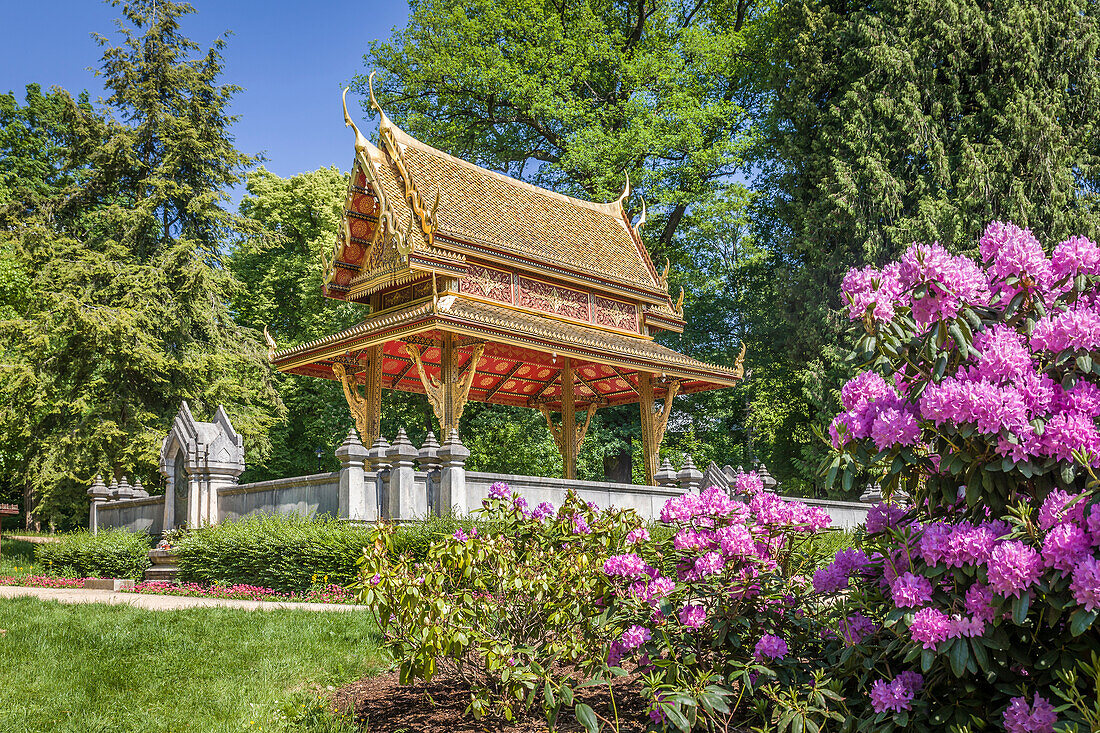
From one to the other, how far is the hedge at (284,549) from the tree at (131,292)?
32.5 ft

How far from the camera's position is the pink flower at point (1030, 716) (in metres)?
3.98

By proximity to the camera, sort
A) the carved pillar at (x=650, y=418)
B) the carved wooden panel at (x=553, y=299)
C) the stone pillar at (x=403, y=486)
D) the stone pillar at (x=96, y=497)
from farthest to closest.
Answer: the carved pillar at (x=650, y=418), the stone pillar at (x=96, y=497), the carved wooden panel at (x=553, y=299), the stone pillar at (x=403, y=486)

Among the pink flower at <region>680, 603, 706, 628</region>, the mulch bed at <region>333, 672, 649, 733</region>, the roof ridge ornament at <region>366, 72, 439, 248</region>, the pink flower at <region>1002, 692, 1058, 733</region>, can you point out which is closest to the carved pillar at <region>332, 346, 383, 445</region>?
the roof ridge ornament at <region>366, 72, 439, 248</region>

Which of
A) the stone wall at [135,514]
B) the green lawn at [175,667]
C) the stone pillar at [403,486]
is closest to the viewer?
the green lawn at [175,667]

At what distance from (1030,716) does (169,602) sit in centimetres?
1177

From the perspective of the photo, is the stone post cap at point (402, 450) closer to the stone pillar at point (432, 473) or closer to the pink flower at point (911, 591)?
the stone pillar at point (432, 473)

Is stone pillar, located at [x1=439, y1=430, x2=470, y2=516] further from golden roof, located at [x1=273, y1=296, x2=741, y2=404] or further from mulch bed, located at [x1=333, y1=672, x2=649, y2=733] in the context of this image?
mulch bed, located at [x1=333, y1=672, x2=649, y2=733]

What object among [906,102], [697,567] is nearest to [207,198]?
[906,102]

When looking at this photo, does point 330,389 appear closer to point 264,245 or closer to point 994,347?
point 264,245

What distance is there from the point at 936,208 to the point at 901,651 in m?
24.2

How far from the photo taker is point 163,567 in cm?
1716

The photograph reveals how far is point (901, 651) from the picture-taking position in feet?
14.4

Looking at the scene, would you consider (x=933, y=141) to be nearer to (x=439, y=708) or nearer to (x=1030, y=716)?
(x=439, y=708)

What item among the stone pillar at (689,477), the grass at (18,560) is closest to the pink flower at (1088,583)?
the stone pillar at (689,477)
